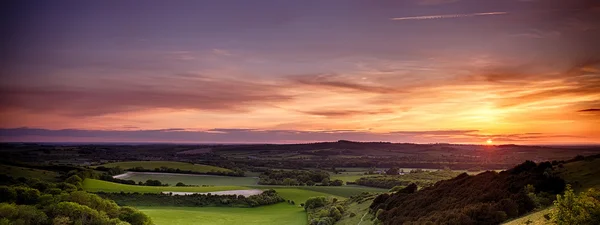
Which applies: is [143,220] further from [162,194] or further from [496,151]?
[496,151]

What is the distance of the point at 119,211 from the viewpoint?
62188 millimetres

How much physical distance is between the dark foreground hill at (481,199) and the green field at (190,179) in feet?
312

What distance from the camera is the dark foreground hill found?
91.8ft

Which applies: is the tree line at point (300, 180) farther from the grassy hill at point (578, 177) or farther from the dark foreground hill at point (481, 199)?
the grassy hill at point (578, 177)

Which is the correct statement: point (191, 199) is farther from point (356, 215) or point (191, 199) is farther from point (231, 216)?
point (356, 215)

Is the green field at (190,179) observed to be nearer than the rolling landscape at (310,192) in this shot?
No

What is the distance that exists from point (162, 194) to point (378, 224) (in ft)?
231

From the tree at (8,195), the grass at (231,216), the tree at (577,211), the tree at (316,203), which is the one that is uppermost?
the tree at (577,211)

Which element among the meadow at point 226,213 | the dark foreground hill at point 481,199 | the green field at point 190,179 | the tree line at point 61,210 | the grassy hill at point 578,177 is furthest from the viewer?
the green field at point 190,179

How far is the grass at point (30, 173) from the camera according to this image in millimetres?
93575

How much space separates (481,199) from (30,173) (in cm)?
10792

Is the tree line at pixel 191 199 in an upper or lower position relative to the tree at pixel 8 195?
lower

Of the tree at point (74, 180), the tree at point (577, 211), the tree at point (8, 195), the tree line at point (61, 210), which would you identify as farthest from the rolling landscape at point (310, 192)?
the tree at point (577, 211)

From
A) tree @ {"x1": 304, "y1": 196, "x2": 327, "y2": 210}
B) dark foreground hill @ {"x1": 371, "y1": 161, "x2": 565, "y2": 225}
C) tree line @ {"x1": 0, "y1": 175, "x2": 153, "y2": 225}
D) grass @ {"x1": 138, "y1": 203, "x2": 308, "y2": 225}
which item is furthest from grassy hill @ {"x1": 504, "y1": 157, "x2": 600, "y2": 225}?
tree @ {"x1": 304, "y1": 196, "x2": 327, "y2": 210}
